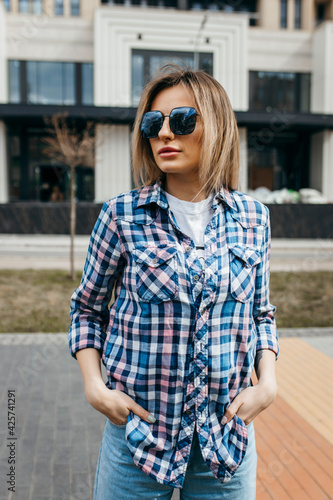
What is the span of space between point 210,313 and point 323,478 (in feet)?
7.06

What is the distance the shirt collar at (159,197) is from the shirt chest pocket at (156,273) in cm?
14

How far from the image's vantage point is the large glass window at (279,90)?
26.0 metres

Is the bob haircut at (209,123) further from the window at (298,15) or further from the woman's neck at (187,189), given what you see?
the window at (298,15)

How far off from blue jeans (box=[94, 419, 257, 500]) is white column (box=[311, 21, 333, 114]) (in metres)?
26.2

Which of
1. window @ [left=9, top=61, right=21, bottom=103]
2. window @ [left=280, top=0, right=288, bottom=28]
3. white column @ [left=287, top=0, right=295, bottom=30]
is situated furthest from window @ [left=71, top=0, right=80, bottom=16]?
white column @ [left=287, top=0, right=295, bottom=30]

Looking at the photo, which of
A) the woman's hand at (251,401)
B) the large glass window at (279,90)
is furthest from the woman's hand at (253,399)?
the large glass window at (279,90)

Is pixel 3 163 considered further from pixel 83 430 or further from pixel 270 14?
pixel 83 430

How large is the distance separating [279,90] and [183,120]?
26.6m

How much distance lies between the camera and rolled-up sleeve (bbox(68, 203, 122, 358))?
1512 mm

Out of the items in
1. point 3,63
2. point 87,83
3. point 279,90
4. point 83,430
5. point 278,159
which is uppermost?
point 3,63

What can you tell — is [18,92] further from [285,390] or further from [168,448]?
[168,448]

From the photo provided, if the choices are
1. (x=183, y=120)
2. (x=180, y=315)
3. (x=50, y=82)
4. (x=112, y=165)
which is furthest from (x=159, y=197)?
(x=50, y=82)

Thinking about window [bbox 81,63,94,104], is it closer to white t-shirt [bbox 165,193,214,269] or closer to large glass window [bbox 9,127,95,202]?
large glass window [bbox 9,127,95,202]

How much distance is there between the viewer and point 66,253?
543 inches
